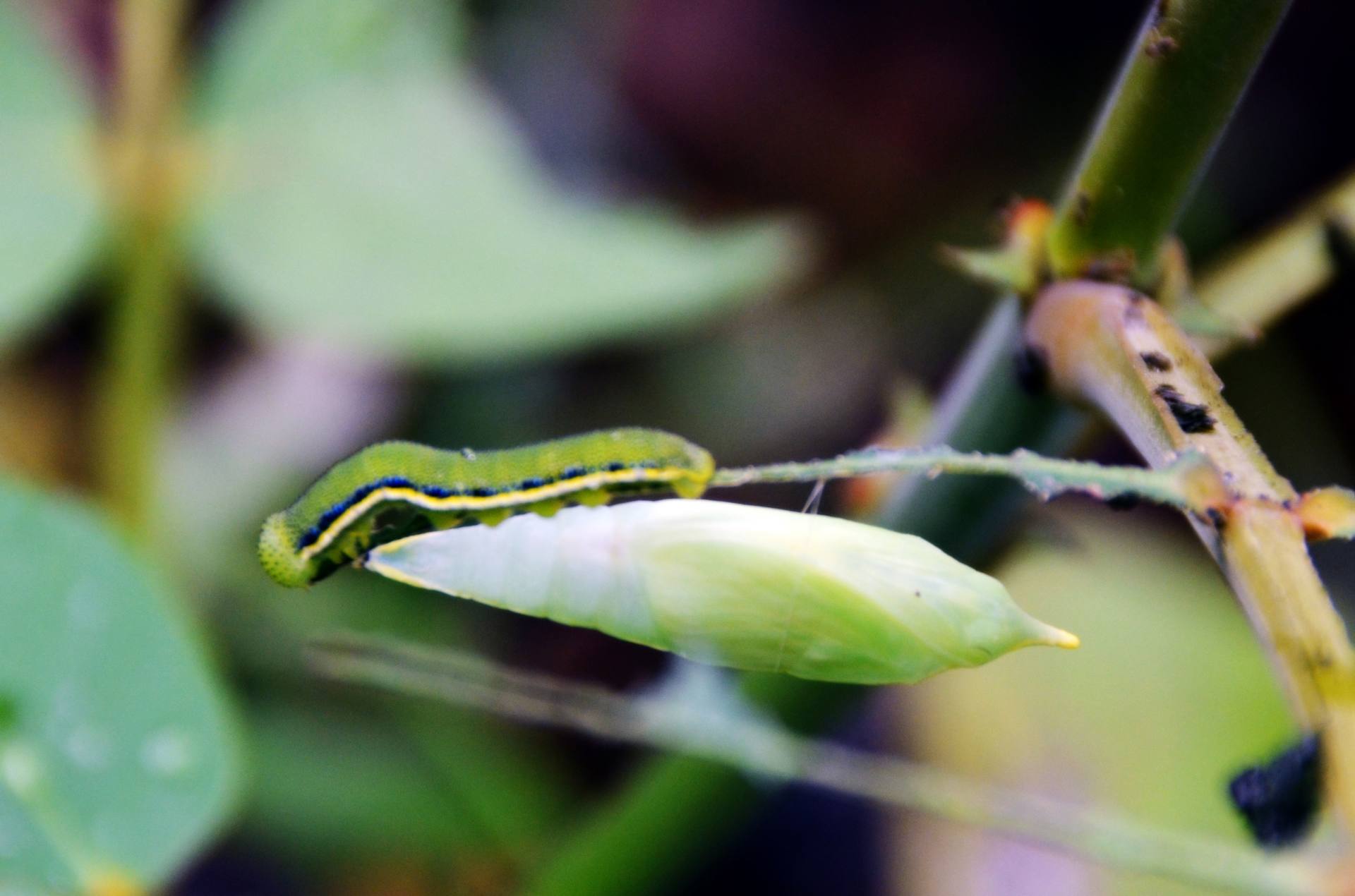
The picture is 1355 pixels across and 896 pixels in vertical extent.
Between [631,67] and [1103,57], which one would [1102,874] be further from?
[631,67]

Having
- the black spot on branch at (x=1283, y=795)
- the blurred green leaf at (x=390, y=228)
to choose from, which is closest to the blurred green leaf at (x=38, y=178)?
the blurred green leaf at (x=390, y=228)

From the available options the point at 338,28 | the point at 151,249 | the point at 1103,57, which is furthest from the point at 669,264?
the point at 1103,57

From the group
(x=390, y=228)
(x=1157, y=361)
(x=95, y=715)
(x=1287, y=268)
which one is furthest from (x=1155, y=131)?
(x=390, y=228)

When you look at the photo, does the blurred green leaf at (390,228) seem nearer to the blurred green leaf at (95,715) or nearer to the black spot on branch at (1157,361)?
the blurred green leaf at (95,715)

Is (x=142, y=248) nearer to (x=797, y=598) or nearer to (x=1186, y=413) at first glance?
(x=797, y=598)

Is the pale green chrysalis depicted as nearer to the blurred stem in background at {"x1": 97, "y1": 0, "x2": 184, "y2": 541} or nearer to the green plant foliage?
the green plant foliage

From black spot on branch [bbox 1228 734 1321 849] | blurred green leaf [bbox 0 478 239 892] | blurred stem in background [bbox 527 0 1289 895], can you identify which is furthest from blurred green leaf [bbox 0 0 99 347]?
black spot on branch [bbox 1228 734 1321 849]
